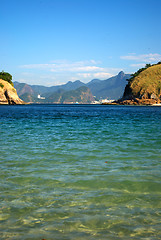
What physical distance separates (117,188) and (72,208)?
218 centimetres

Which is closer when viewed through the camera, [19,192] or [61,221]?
[61,221]

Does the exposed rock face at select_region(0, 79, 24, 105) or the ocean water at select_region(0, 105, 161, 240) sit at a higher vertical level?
the exposed rock face at select_region(0, 79, 24, 105)

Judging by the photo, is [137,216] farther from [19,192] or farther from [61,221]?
[19,192]

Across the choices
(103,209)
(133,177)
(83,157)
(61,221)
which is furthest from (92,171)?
(61,221)

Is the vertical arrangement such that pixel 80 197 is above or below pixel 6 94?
below

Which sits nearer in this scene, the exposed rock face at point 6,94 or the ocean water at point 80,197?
the ocean water at point 80,197

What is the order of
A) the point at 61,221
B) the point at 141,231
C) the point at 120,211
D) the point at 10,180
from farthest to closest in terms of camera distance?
the point at 10,180 → the point at 120,211 → the point at 61,221 → the point at 141,231

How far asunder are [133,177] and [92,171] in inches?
69.4

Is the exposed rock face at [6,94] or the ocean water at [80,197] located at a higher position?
the exposed rock face at [6,94]

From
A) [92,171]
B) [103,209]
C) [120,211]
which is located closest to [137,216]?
[120,211]

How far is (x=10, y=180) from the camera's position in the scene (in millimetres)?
8500

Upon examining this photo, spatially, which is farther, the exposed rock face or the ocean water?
the exposed rock face

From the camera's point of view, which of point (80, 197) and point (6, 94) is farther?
point (6, 94)

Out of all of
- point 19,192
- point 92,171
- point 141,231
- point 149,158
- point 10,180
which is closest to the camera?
point 141,231
